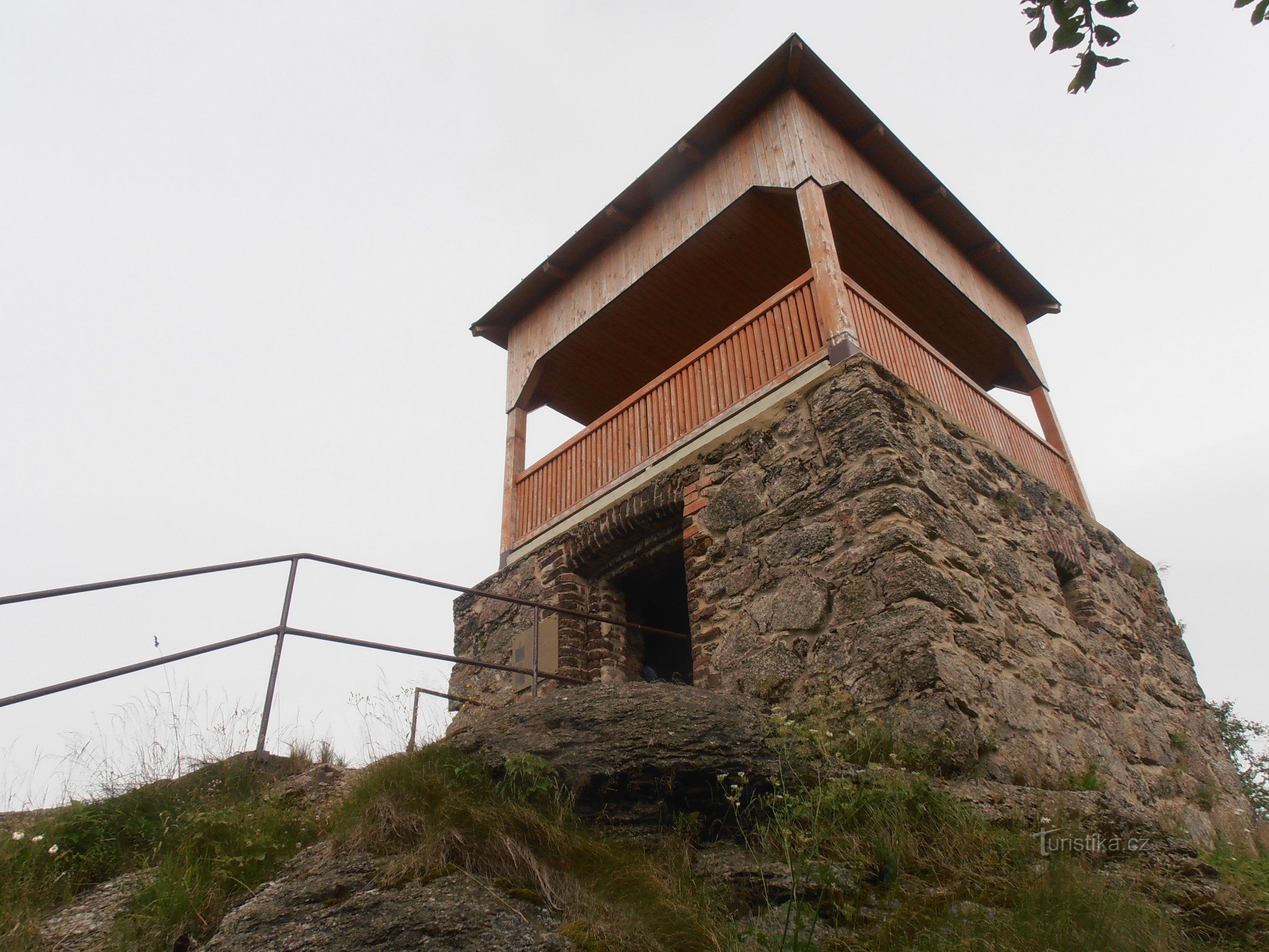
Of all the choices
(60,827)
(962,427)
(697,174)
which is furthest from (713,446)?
(60,827)

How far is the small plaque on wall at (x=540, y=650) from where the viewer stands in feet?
20.6

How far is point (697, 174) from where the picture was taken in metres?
7.51

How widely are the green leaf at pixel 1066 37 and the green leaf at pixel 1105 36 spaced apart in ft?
0.14

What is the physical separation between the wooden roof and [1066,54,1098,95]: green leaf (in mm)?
4839

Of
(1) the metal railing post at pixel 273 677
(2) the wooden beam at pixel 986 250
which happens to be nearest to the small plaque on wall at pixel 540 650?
(1) the metal railing post at pixel 273 677

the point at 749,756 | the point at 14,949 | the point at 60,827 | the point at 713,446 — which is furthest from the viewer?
A: the point at 713,446

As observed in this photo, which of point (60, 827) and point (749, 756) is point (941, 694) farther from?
point (60, 827)

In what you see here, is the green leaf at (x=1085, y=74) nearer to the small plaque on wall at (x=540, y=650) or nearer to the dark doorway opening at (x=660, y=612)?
the dark doorway opening at (x=660, y=612)

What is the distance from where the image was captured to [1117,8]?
2.41 m

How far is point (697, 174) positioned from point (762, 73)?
0.97 meters

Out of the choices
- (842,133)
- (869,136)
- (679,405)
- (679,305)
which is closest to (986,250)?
(869,136)

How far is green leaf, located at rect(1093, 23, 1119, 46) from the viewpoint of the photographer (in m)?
2.43

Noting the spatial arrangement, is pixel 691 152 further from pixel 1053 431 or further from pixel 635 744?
pixel 635 744

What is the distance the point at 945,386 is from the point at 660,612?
121 inches
